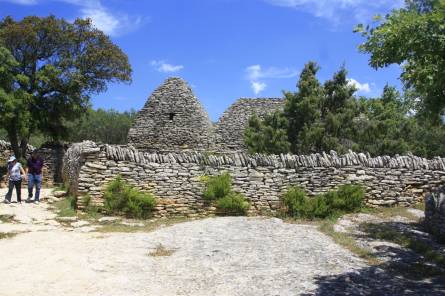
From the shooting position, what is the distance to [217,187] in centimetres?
1398

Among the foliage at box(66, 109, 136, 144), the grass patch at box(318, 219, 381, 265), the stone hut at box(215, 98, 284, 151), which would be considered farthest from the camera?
the foliage at box(66, 109, 136, 144)

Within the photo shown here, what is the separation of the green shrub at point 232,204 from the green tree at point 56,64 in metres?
14.4

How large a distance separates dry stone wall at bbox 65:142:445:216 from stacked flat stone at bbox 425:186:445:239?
2273 millimetres

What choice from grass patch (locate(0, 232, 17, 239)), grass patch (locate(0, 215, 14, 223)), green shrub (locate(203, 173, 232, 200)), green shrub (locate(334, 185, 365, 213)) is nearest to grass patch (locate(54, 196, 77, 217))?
grass patch (locate(0, 215, 14, 223))

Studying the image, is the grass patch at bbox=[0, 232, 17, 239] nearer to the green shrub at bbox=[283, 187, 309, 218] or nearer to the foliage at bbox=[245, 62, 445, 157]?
the green shrub at bbox=[283, 187, 309, 218]

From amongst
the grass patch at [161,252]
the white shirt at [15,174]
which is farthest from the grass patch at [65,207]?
the grass patch at [161,252]

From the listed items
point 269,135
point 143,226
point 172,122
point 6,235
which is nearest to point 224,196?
point 143,226

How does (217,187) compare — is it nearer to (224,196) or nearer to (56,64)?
(224,196)

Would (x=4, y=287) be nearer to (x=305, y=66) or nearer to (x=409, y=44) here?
(x=409, y=44)

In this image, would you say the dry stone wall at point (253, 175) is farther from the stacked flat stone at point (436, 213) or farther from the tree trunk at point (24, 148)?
the tree trunk at point (24, 148)

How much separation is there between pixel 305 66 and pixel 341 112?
2.87m

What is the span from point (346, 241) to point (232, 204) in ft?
13.5

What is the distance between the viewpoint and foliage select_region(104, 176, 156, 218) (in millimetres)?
13547

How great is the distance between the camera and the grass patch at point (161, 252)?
9570 mm
